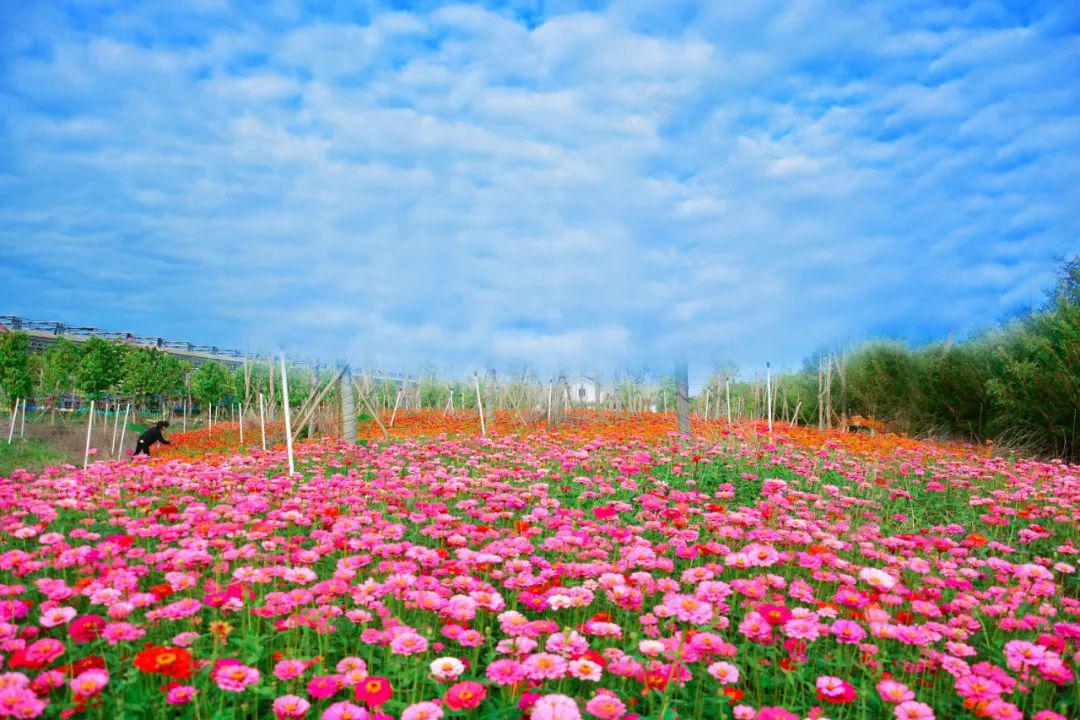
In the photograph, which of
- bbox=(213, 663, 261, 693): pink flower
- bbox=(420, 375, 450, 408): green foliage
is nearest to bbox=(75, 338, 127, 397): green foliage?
bbox=(420, 375, 450, 408): green foliage

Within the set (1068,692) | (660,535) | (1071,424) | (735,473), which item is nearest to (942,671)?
(1068,692)

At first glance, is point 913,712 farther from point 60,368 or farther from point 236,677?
point 60,368

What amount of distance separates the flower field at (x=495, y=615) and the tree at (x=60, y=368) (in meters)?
25.4

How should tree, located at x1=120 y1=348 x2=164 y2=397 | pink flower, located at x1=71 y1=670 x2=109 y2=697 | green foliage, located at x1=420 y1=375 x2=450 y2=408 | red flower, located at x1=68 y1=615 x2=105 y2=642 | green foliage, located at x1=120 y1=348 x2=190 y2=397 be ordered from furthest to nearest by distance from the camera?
green foliage, located at x1=420 y1=375 x2=450 y2=408 → green foliage, located at x1=120 y1=348 x2=190 y2=397 → tree, located at x1=120 y1=348 x2=164 y2=397 → red flower, located at x1=68 y1=615 x2=105 y2=642 → pink flower, located at x1=71 y1=670 x2=109 y2=697

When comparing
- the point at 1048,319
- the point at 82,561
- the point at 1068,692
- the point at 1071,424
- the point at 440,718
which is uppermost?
the point at 1048,319

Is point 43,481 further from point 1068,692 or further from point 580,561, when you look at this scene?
point 1068,692

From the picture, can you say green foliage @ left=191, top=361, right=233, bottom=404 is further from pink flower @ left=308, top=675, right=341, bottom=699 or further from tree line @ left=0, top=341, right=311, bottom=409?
pink flower @ left=308, top=675, right=341, bottom=699

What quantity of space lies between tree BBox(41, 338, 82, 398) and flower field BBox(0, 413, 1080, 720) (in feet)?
83.3

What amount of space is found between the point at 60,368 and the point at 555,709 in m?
30.1

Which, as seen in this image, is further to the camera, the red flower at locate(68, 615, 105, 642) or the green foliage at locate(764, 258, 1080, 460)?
the green foliage at locate(764, 258, 1080, 460)

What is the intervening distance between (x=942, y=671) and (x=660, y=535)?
6.38 feet

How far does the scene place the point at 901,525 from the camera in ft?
17.8

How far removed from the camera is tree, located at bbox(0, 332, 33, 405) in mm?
21016

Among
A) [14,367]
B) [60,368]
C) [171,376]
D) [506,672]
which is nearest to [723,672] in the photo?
[506,672]
